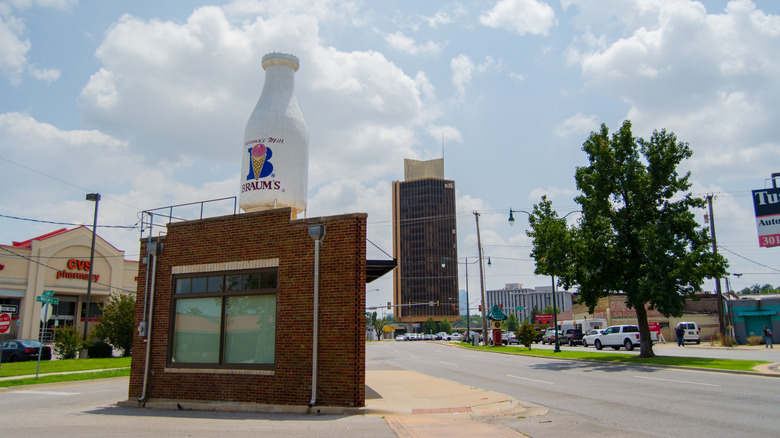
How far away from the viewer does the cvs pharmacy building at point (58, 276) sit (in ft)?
146

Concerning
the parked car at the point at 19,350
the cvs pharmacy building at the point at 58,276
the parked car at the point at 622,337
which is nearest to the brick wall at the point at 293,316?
the parked car at the point at 19,350

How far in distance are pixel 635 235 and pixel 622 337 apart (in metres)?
15.8

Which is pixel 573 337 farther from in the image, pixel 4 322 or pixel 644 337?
pixel 4 322

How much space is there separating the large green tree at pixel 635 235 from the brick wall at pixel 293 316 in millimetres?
18410

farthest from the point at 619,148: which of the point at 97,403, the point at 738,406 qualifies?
the point at 97,403

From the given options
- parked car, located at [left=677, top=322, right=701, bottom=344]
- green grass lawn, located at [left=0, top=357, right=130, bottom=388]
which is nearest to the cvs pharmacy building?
green grass lawn, located at [left=0, top=357, right=130, bottom=388]

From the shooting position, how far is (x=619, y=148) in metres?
28.4

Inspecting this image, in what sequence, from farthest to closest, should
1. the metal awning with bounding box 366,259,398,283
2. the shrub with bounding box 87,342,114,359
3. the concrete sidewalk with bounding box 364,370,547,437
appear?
1. the shrub with bounding box 87,342,114,359
2. the metal awning with bounding box 366,259,398,283
3. the concrete sidewalk with bounding box 364,370,547,437

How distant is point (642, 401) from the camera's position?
12.8 metres

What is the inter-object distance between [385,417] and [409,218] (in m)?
139

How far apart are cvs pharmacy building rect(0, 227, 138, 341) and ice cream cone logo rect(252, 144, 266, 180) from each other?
115 ft

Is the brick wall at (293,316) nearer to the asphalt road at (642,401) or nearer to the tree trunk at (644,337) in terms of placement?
the asphalt road at (642,401)

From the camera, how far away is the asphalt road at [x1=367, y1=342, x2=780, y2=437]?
9438 mm

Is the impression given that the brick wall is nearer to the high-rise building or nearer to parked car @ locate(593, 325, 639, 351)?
parked car @ locate(593, 325, 639, 351)
